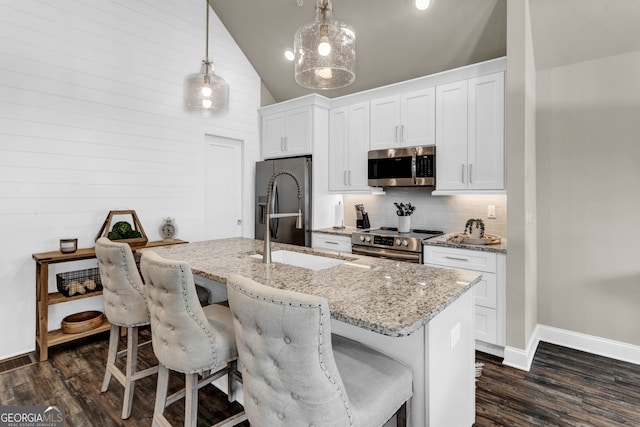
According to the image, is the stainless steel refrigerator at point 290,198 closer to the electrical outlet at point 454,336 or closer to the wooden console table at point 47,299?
the wooden console table at point 47,299

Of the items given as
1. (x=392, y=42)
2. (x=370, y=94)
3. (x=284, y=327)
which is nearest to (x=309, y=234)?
(x=370, y=94)

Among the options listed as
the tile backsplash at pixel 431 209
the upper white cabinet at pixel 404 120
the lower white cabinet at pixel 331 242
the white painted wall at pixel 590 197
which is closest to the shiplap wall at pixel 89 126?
the lower white cabinet at pixel 331 242

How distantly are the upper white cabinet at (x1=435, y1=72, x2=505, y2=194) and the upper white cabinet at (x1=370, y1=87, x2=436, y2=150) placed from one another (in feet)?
0.32

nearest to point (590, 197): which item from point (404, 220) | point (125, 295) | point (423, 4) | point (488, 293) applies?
point (488, 293)

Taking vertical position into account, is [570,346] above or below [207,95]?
below

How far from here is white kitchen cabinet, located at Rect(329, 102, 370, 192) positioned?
408 cm

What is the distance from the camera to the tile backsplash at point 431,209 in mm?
3510

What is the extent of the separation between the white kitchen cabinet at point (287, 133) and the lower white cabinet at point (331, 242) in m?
1.07

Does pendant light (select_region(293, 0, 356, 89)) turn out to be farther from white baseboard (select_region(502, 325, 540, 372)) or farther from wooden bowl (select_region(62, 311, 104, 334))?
wooden bowl (select_region(62, 311, 104, 334))

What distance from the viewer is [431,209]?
397 centimetres

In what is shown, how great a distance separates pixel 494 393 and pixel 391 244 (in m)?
1.51

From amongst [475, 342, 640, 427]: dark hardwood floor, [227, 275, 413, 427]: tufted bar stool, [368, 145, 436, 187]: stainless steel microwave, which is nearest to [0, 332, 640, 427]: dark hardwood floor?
[475, 342, 640, 427]: dark hardwood floor

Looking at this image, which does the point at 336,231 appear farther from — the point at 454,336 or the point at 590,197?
the point at 454,336

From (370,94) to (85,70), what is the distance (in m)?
2.94
